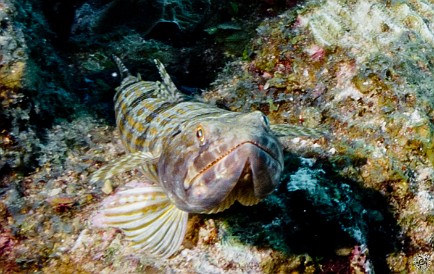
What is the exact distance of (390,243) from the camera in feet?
12.9

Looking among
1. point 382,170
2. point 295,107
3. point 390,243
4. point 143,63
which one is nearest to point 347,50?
point 295,107

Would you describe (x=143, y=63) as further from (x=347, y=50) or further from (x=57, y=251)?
(x=57, y=251)

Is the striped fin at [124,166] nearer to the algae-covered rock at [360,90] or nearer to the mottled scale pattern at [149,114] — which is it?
the mottled scale pattern at [149,114]

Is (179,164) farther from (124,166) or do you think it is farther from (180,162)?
(124,166)

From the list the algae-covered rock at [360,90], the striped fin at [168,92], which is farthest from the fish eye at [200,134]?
the striped fin at [168,92]

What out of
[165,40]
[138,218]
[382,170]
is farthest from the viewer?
[165,40]

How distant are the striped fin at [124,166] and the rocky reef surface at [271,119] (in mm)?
558

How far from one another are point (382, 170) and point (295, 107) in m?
1.10

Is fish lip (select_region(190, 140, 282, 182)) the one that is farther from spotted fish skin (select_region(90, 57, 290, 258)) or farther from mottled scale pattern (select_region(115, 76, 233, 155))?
mottled scale pattern (select_region(115, 76, 233, 155))

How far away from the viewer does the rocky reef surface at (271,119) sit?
10.1ft

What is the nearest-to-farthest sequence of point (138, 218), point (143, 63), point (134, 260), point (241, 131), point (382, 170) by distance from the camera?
point (241, 131) → point (134, 260) → point (138, 218) → point (382, 170) → point (143, 63)

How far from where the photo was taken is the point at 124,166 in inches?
113

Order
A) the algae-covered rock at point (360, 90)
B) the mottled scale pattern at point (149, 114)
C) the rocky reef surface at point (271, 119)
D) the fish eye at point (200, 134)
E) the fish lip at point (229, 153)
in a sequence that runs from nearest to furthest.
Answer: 1. the fish lip at point (229, 153)
2. the fish eye at point (200, 134)
3. the rocky reef surface at point (271, 119)
4. the mottled scale pattern at point (149, 114)
5. the algae-covered rock at point (360, 90)

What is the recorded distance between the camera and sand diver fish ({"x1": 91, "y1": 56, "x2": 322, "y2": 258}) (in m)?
2.25
